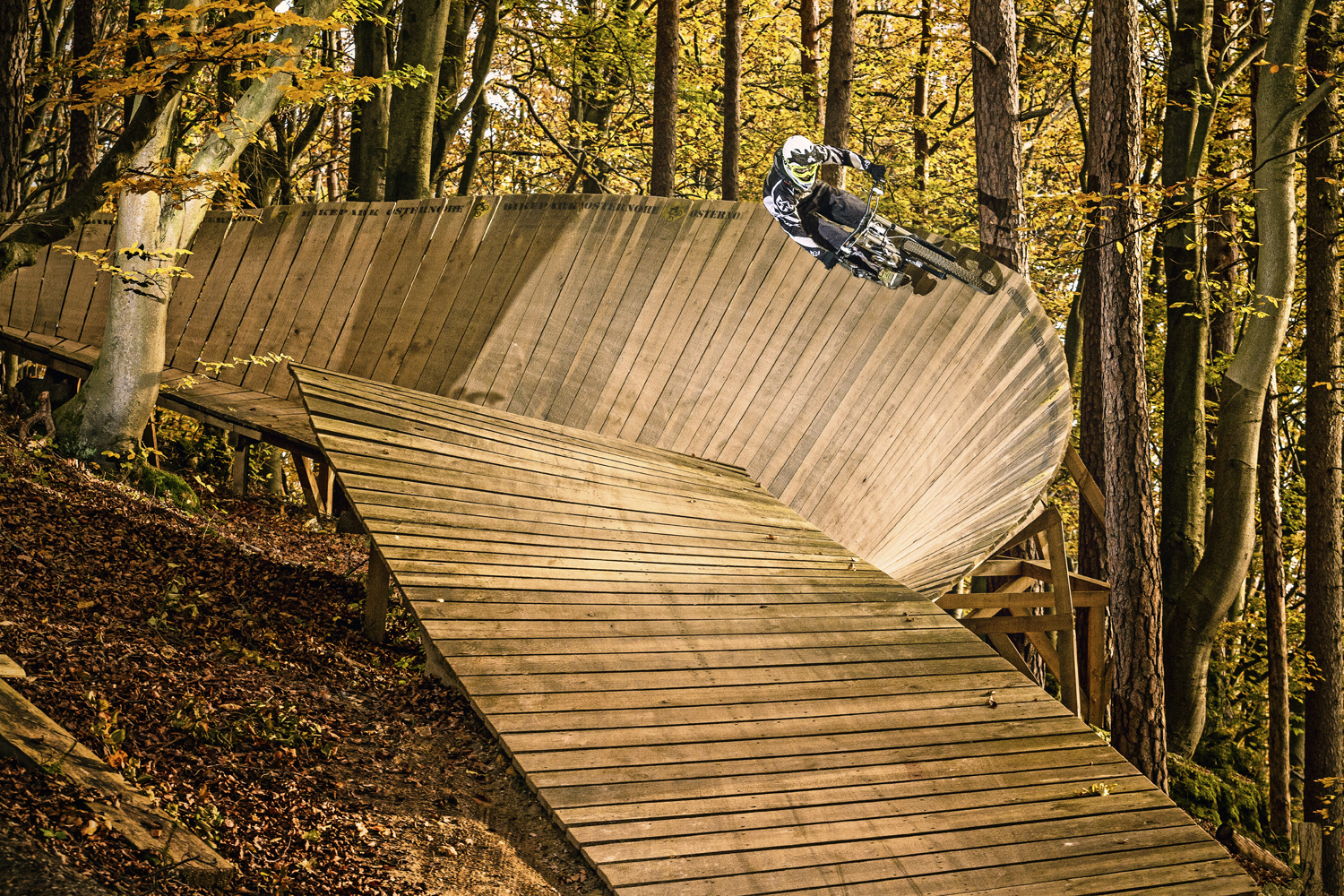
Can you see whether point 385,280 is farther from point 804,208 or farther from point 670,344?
point 804,208

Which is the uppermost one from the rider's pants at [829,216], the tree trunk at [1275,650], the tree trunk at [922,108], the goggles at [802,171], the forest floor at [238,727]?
the tree trunk at [922,108]

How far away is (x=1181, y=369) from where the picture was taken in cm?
1137

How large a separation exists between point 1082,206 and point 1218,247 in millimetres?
5049

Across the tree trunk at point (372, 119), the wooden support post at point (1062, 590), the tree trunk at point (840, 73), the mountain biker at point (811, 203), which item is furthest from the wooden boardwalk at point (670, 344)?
the tree trunk at point (840, 73)

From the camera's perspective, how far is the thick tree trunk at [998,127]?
30.2ft

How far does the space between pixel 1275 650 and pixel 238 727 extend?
10927 mm

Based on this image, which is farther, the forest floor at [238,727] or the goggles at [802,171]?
the goggles at [802,171]

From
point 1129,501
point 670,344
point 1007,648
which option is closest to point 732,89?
point 670,344

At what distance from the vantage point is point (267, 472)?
559 inches

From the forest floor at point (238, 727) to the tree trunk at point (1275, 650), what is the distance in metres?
9.52

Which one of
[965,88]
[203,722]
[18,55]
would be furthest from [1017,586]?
[965,88]

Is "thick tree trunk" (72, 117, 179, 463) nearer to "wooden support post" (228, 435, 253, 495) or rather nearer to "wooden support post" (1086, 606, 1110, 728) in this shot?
"wooden support post" (228, 435, 253, 495)

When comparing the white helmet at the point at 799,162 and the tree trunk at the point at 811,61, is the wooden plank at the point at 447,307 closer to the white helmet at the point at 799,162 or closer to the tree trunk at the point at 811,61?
the white helmet at the point at 799,162

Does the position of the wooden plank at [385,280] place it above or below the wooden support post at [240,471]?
above
